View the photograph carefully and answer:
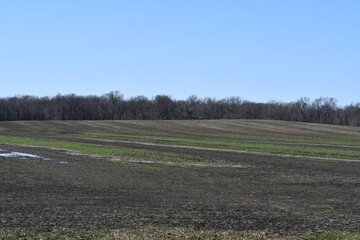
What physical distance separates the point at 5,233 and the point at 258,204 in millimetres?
8418

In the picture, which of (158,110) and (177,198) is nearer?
(177,198)

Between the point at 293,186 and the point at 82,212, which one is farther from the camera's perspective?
the point at 293,186

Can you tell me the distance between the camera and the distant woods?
540 ft

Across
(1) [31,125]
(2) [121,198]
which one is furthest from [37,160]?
(1) [31,125]

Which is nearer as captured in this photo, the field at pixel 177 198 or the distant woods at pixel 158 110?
the field at pixel 177 198

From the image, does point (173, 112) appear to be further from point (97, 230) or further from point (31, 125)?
point (97, 230)

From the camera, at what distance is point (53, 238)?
11.3 meters

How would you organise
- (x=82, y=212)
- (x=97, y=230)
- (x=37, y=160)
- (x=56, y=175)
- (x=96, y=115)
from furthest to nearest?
(x=96, y=115), (x=37, y=160), (x=56, y=175), (x=82, y=212), (x=97, y=230)

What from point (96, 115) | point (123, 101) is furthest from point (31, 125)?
point (123, 101)

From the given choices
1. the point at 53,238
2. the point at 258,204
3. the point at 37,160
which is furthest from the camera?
the point at 37,160

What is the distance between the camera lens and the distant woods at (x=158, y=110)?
16450cm

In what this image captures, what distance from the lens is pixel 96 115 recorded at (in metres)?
170

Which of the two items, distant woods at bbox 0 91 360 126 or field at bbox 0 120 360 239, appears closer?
field at bbox 0 120 360 239

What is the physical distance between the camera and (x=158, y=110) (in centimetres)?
17250
